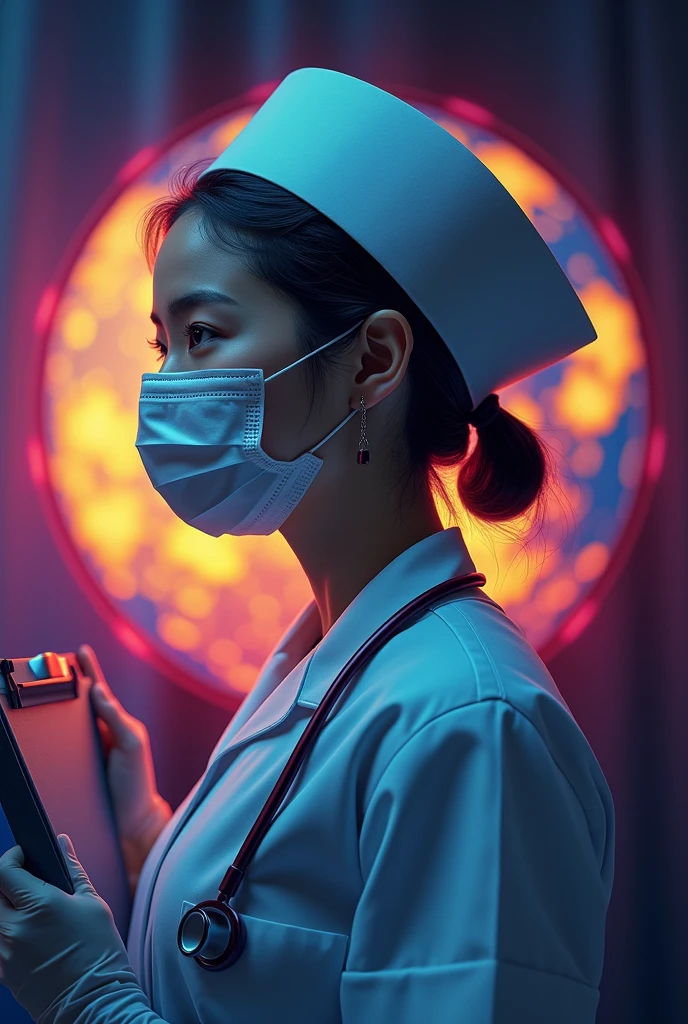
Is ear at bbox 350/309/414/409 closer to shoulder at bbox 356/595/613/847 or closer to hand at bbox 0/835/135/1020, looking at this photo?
shoulder at bbox 356/595/613/847

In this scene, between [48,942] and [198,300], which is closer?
[48,942]

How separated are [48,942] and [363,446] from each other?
0.52 metres

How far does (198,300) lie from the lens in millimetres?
813

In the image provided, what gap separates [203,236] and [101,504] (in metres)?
0.42

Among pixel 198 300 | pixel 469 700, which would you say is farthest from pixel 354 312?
pixel 469 700

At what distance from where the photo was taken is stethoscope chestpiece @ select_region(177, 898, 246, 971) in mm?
653

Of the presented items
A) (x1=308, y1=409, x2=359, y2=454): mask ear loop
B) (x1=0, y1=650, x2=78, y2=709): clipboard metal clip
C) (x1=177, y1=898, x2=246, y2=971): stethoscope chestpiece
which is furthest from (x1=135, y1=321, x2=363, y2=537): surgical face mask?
(x1=177, y1=898, x2=246, y2=971): stethoscope chestpiece

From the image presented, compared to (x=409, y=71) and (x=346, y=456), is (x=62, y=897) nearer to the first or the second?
(x=346, y=456)

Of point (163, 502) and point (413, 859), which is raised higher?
point (163, 502)

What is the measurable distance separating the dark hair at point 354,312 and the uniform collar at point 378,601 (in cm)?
9

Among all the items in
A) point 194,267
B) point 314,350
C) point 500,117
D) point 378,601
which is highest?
point 500,117

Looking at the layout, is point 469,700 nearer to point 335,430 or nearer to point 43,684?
point 335,430

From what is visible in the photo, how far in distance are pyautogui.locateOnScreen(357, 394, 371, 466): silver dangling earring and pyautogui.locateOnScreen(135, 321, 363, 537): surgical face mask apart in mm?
13

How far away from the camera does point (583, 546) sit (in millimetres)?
1096
